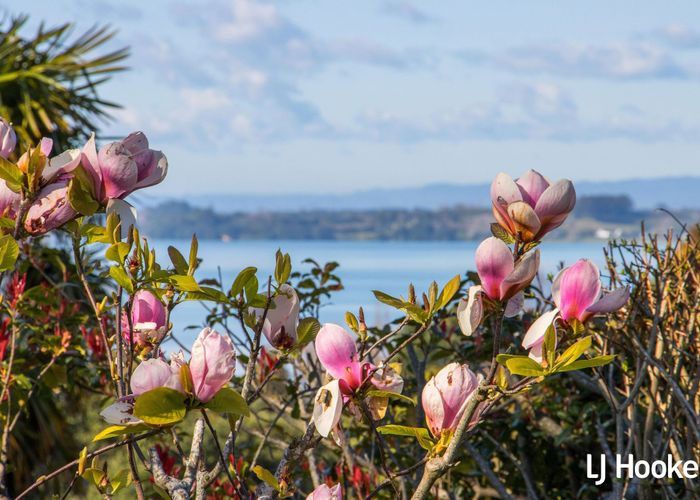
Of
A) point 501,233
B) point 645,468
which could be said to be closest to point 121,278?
point 501,233

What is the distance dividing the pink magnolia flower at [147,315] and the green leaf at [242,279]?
0.13 meters

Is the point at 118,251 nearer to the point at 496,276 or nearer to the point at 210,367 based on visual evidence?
the point at 210,367

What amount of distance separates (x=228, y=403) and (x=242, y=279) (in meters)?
0.26

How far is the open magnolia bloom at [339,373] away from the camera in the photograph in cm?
105

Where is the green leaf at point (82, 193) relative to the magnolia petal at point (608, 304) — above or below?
above

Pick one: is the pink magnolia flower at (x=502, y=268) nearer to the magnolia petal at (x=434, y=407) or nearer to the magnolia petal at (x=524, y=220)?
the magnolia petal at (x=524, y=220)

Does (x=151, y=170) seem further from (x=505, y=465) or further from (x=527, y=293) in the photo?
(x=505, y=465)

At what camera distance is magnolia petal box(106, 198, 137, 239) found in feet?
3.65

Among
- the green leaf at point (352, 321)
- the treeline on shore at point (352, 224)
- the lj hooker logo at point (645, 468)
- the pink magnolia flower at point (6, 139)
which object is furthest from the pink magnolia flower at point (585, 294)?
the treeline on shore at point (352, 224)

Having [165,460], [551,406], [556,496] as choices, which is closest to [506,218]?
[165,460]

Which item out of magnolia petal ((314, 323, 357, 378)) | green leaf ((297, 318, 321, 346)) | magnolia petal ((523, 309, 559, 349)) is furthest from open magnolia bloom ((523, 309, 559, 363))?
green leaf ((297, 318, 321, 346))

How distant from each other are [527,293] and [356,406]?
1273mm

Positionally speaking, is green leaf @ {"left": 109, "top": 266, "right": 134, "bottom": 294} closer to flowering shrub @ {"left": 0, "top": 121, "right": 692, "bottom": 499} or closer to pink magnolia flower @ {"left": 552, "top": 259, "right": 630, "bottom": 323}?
flowering shrub @ {"left": 0, "top": 121, "right": 692, "bottom": 499}

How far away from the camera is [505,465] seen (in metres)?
2.84
